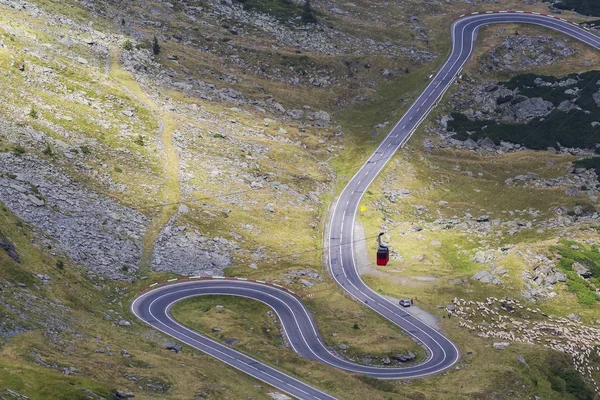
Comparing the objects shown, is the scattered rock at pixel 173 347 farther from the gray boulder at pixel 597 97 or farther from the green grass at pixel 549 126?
the gray boulder at pixel 597 97

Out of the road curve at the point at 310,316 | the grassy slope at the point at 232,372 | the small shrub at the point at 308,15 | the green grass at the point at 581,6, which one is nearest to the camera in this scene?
the grassy slope at the point at 232,372

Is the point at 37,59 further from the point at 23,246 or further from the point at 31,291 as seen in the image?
the point at 31,291

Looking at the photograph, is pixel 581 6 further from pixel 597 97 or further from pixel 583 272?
pixel 583 272

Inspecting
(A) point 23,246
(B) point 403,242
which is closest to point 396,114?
(B) point 403,242

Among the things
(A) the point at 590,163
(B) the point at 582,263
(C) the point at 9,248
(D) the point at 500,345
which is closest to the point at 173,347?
(C) the point at 9,248

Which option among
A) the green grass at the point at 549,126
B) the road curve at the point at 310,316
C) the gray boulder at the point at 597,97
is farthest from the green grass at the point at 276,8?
the gray boulder at the point at 597,97

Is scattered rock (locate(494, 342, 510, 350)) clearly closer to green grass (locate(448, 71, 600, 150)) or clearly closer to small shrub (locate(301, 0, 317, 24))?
green grass (locate(448, 71, 600, 150))

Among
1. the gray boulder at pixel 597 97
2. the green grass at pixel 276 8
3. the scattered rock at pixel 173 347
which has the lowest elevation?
the scattered rock at pixel 173 347

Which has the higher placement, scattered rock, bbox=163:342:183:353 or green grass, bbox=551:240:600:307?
green grass, bbox=551:240:600:307

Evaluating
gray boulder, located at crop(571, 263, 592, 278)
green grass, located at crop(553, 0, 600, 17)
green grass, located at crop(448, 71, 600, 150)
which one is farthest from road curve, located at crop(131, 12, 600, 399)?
green grass, located at crop(553, 0, 600, 17)

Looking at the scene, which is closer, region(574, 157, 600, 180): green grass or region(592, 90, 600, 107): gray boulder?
region(574, 157, 600, 180): green grass

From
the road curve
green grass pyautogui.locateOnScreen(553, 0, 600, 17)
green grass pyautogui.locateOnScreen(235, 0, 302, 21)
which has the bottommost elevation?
the road curve
